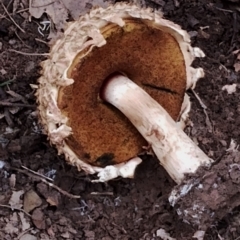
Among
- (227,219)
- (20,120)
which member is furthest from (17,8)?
(227,219)

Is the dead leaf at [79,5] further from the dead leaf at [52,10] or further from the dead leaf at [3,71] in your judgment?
the dead leaf at [3,71]

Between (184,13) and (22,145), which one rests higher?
(184,13)

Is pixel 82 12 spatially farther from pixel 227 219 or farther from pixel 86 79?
pixel 227 219

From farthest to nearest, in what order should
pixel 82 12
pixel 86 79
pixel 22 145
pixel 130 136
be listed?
pixel 82 12 → pixel 22 145 → pixel 130 136 → pixel 86 79

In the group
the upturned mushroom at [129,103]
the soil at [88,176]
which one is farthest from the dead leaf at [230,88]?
the upturned mushroom at [129,103]

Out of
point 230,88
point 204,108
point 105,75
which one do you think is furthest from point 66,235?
point 230,88
